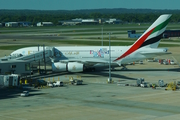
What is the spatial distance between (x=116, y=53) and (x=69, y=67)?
9.55 meters

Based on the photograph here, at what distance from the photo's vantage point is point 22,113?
4484cm

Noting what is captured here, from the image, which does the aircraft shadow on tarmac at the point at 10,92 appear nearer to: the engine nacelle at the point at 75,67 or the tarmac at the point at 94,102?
the tarmac at the point at 94,102

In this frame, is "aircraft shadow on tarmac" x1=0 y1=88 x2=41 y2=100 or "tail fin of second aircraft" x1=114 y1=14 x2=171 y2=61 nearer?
"aircraft shadow on tarmac" x1=0 y1=88 x2=41 y2=100

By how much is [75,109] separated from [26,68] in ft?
Result: 81.9

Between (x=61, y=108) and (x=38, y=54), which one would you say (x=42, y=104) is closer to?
(x=61, y=108)

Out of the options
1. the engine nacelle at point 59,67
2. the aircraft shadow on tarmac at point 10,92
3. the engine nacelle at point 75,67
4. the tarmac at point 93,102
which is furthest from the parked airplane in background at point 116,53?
the aircraft shadow on tarmac at point 10,92

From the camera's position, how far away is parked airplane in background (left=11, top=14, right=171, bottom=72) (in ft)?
255

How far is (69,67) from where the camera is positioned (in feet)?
249

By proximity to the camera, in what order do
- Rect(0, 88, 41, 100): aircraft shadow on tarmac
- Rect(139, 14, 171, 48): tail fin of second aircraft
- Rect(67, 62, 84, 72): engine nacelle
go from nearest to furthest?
Rect(0, 88, 41, 100): aircraft shadow on tarmac, Rect(67, 62, 84, 72): engine nacelle, Rect(139, 14, 171, 48): tail fin of second aircraft

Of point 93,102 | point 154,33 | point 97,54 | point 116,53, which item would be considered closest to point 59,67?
point 97,54

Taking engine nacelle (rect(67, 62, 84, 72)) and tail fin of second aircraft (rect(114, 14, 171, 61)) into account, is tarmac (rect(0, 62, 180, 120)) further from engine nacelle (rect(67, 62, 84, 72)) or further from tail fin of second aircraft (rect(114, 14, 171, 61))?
tail fin of second aircraft (rect(114, 14, 171, 61))

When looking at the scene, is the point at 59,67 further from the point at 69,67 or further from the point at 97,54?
the point at 97,54

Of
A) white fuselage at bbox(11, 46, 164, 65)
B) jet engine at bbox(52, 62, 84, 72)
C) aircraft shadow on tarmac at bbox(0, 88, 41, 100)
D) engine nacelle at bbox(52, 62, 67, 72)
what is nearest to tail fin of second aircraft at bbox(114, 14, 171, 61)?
white fuselage at bbox(11, 46, 164, 65)

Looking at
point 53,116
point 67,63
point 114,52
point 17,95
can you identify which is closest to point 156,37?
point 114,52
